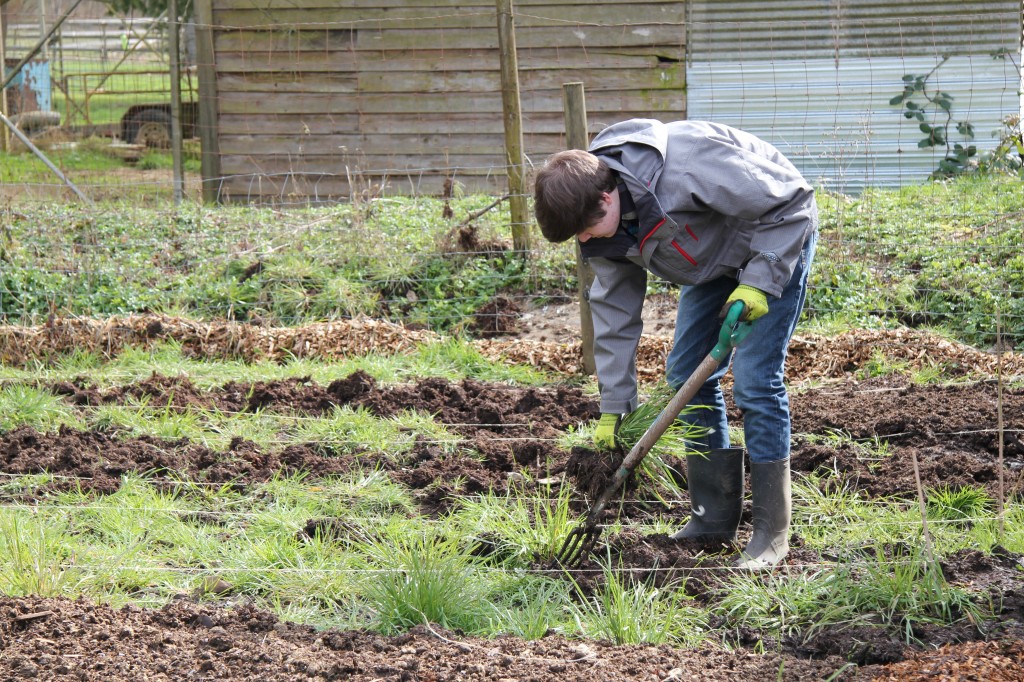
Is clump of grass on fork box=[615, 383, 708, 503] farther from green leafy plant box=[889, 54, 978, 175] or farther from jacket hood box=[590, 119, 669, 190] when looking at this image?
green leafy plant box=[889, 54, 978, 175]

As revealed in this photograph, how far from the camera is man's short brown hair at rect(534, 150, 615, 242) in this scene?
3.07 m

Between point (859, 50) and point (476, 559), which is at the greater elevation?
point (859, 50)

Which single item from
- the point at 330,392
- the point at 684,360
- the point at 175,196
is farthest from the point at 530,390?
the point at 175,196

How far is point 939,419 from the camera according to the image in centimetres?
485

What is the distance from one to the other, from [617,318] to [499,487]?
1160 mm

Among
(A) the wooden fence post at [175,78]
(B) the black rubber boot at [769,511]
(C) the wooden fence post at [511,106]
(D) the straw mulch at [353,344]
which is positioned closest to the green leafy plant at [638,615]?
(B) the black rubber boot at [769,511]

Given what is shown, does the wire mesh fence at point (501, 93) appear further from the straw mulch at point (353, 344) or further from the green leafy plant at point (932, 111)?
the straw mulch at point (353, 344)

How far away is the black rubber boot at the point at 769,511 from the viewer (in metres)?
3.49

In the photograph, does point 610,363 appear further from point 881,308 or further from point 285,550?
point 881,308

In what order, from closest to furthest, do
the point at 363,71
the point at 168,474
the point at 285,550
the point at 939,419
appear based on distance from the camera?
1. the point at 285,550
2. the point at 168,474
3. the point at 939,419
4. the point at 363,71

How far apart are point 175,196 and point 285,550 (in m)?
7.86

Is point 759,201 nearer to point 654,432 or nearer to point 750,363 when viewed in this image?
point 750,363

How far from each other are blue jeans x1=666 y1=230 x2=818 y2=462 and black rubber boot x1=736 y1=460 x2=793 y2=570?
5cm

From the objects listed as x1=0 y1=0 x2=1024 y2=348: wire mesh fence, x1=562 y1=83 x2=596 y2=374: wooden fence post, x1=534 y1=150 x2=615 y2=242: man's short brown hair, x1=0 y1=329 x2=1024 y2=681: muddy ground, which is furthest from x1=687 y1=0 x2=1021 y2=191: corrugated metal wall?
x1=534 y1=150 x2=615 y2=242: man's short brown hair
